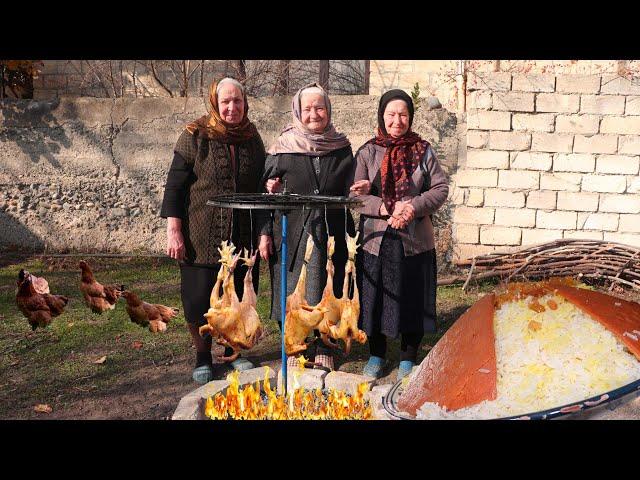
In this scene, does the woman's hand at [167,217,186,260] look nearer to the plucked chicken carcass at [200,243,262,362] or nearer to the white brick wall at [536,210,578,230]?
the plucked chicken carcass at [200,243,262,362]

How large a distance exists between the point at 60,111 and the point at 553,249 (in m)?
5.91

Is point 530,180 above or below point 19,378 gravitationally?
above

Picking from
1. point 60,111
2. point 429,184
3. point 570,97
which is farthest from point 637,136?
point 60,111

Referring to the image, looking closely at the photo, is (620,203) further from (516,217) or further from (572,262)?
(516,217)

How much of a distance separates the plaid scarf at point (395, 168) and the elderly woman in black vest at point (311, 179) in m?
0.25

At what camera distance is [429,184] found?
4184 mm

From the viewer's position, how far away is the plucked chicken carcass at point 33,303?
11.6 ft

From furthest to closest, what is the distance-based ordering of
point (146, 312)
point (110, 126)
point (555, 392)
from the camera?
1. point (110, 126)
2. point (146, 312)
3. point (555, 392)

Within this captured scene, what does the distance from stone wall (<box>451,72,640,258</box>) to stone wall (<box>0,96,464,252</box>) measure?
3.38 m

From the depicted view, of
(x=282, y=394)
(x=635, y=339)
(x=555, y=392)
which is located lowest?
(x=282, y=394)

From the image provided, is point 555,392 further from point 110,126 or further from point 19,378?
point 110,126

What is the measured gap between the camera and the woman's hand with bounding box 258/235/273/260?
13.4ft

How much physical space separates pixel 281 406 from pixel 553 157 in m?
4.66

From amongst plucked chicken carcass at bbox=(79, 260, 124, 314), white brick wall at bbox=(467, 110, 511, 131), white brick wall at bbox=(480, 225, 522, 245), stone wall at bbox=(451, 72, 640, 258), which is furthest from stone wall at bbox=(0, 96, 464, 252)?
plucked chicken carcass at bbox=(79, 260, 124, 314)
